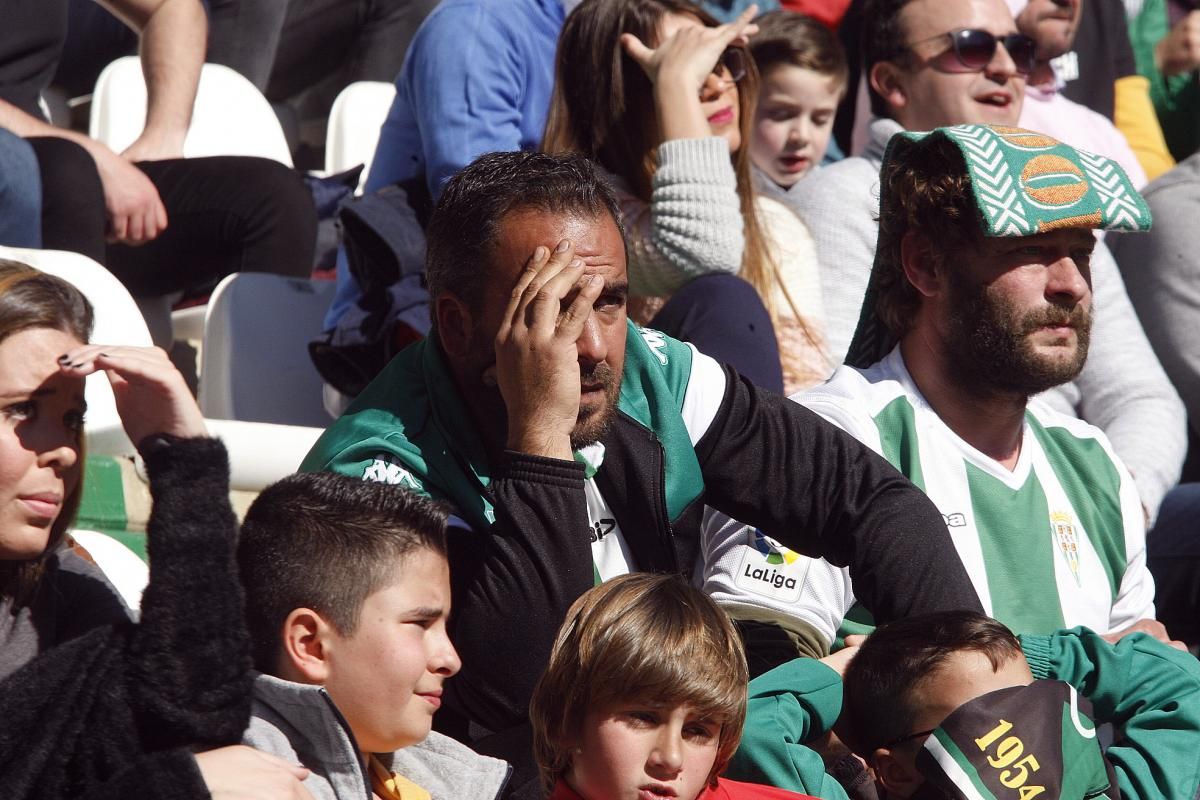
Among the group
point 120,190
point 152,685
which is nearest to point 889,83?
point 120,190

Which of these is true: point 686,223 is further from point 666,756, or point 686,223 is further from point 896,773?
point 666,756

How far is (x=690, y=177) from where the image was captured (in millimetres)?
3766

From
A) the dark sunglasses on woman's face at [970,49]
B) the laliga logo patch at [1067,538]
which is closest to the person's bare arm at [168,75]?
the dark sunglasses on woman's face at [970,49]

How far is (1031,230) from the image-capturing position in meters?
3.24

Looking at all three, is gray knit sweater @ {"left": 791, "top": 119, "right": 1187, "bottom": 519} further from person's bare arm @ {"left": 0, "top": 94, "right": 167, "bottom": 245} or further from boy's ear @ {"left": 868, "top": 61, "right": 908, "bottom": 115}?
person's bare arm @ {"left": 0, "top": 94, "right": 167, "bottom": 245}

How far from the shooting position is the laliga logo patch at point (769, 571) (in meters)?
2.92

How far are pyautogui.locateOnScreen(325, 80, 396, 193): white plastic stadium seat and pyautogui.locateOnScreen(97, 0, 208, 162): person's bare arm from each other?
99 centimetres

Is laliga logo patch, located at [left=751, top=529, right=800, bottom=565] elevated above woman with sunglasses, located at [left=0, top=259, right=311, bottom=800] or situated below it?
below

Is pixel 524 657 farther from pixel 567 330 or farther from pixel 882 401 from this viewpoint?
pixel 882 401

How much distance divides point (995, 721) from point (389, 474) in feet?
3.06

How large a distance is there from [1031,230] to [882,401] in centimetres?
42

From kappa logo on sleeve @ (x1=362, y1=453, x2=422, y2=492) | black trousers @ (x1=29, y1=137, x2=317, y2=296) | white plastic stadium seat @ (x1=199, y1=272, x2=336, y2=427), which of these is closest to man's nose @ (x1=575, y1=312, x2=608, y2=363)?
kappa logo on sleeve @ (x1=362, y1=453, x2=422, y2=492)

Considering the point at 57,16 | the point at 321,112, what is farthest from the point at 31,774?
the point at 321,112

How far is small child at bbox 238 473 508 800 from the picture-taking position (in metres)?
2.18
